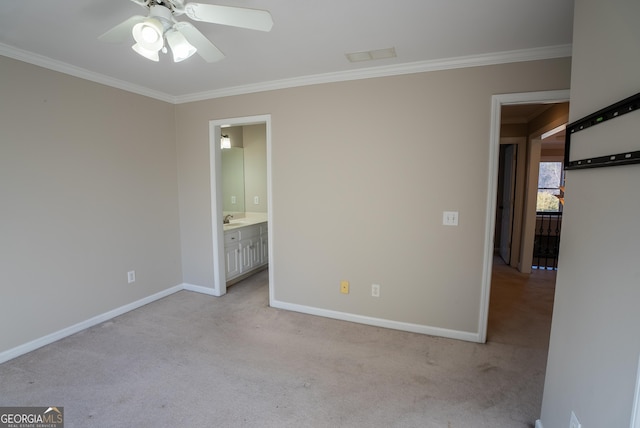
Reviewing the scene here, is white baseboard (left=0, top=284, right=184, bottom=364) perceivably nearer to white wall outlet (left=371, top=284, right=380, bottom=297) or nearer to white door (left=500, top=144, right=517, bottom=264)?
white wall outlet (left=371, top=284, right=380, bottom=297)

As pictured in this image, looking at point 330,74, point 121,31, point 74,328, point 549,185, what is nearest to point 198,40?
point 121,31

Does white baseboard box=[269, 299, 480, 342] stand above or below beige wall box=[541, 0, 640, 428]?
below

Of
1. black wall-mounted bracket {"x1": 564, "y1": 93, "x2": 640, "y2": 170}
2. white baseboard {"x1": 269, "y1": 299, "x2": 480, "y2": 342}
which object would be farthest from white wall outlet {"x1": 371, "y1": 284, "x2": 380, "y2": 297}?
black wall-mounted bracket {"x1": 564, "y1": 93, "x2": 640, "y2": 170}

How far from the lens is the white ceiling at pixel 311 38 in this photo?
5.72ft

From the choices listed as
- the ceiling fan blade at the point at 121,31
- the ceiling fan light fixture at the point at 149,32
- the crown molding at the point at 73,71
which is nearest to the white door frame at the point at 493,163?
the ceiling fan light fixture at the point at 149,32

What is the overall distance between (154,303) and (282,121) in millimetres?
2606

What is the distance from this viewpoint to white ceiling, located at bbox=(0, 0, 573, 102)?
174cm

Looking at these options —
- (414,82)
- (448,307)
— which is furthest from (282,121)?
(448,307)

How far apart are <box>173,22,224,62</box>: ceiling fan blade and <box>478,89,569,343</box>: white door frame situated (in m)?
2.17

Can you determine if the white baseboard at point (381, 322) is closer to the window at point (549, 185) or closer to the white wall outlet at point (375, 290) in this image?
the white wall outlet at point (375, 290)

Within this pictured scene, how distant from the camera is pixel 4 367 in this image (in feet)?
7.35

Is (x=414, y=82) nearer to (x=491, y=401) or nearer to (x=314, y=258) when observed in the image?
(x=314, y=258)

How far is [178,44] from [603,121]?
2.08m

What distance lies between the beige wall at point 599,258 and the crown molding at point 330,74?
38.8 inches
